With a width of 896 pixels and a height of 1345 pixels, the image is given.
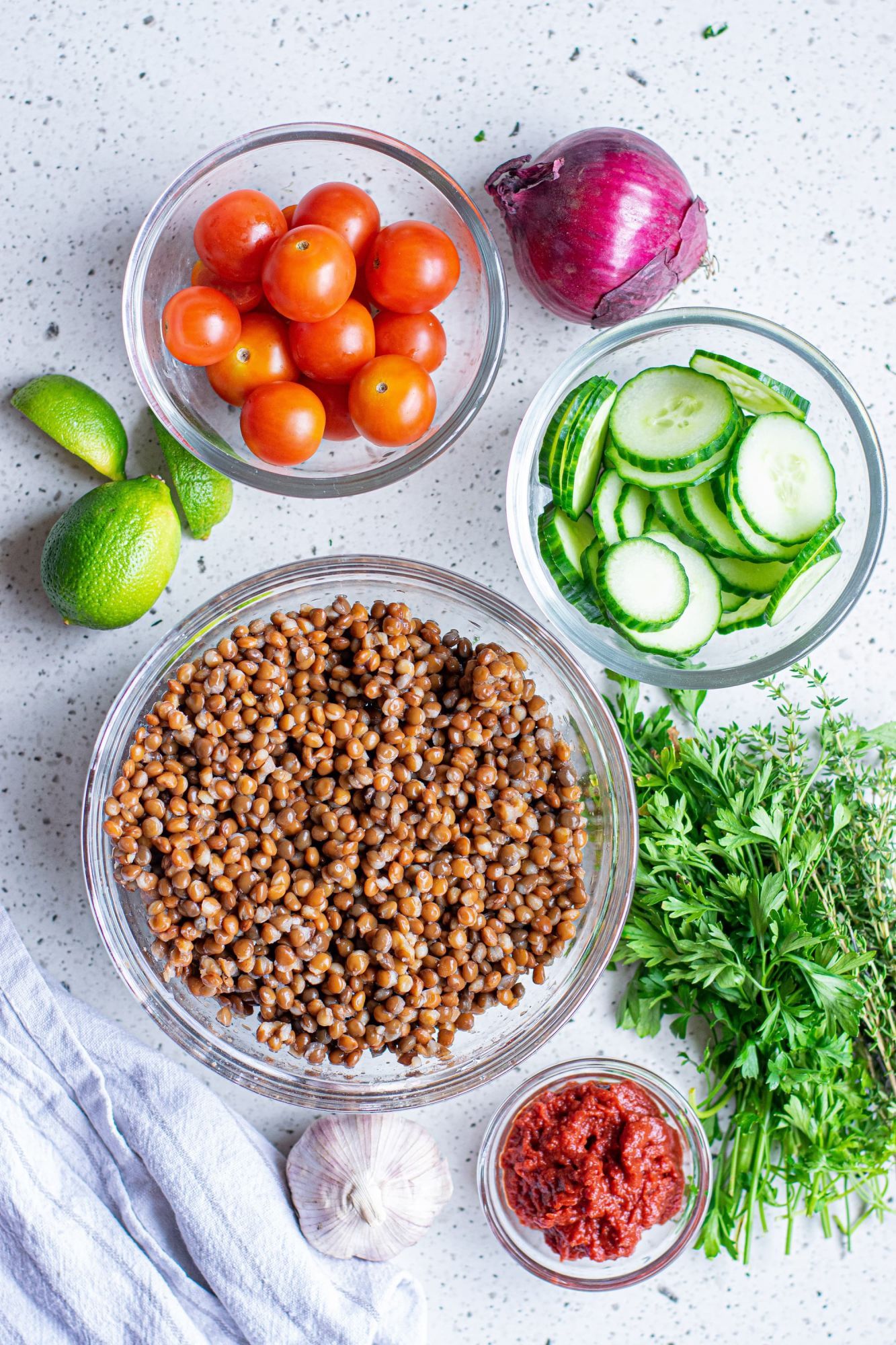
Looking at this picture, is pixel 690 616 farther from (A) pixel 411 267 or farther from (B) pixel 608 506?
(A) pixel 411 267

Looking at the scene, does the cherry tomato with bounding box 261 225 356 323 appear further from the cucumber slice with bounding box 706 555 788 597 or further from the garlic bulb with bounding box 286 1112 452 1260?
the garlic bulb with bounding box 286 1112 452 1260

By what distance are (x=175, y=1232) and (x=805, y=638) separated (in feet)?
4.37

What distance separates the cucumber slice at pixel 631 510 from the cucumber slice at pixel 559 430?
4.2 inches

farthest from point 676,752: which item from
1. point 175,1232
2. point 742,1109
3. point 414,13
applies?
point 414,13

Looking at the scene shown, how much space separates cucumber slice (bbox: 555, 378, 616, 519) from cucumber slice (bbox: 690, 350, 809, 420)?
14cm

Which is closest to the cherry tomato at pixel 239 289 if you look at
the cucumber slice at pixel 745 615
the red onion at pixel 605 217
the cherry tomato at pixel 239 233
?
the cherry tomato at pixel 239 233

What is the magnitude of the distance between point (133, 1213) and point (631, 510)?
129 centimetres

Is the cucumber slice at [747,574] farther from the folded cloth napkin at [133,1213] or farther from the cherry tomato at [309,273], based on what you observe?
the folded cloth napkin at [133,1213]

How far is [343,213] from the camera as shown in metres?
1.39

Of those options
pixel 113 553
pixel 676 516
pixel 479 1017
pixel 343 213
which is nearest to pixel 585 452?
pixel 676 516

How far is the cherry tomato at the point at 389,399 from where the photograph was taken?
1.36 m

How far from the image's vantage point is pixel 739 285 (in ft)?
5.23

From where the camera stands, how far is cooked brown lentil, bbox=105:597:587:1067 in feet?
4.33

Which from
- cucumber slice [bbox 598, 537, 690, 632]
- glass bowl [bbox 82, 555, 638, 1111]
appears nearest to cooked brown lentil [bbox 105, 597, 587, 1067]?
glass bowl [bbox 82, 555, 638, 1111]
